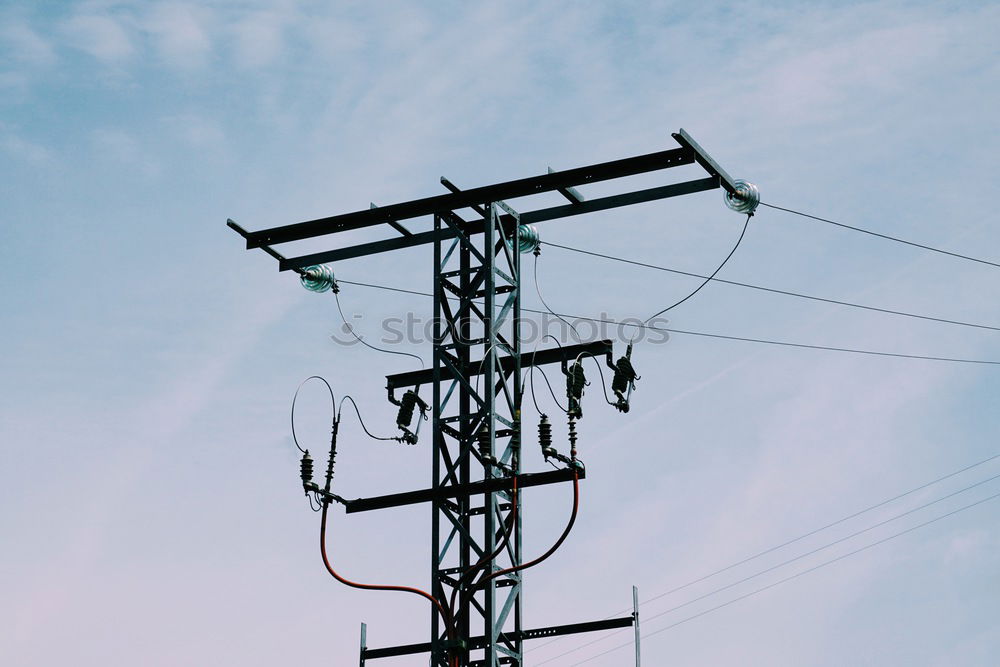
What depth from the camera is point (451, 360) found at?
18.6 metres

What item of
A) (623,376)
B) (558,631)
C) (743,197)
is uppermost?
(743,197)

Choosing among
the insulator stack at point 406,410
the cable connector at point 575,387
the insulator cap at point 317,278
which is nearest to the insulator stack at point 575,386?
the cable connector at point 575,387

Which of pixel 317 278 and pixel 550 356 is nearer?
pixel 550 356

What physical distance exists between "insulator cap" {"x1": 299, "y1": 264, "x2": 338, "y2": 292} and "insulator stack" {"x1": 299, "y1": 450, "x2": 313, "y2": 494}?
4.20 m

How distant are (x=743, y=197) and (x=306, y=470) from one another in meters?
6.42

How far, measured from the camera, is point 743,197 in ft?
61.5

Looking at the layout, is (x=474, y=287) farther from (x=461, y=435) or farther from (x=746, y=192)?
(x=746, y=192)

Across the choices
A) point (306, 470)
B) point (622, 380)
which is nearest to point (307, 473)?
point (306, 470)

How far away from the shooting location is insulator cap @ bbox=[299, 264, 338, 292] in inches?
835

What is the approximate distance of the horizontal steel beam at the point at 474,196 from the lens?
714 inches

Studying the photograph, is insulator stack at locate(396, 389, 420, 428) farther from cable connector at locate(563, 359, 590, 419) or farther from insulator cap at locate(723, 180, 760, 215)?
insulator cap at locate(723, 180, 760, 215)

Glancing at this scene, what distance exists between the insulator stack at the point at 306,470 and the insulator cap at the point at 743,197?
618cm

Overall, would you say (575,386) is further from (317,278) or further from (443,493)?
(317,278)

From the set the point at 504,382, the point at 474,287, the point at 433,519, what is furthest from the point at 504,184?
the point at 433,519
